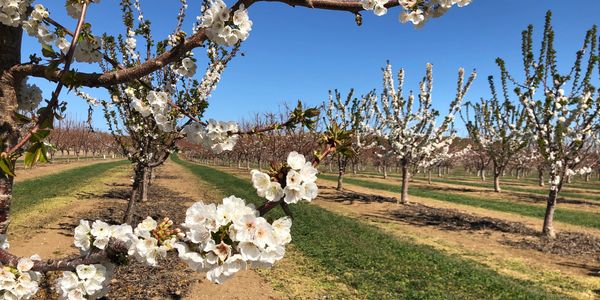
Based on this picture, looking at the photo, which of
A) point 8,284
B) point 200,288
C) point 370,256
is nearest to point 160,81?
point 200,288

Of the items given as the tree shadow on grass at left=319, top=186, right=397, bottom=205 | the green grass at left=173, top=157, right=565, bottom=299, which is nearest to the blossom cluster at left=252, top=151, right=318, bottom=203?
the green grass at left=173, top=157, right=565, bottom=299

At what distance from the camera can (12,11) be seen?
189 centimetres

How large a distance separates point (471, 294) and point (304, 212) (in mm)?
9041

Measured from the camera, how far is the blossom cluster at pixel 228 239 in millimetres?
1389

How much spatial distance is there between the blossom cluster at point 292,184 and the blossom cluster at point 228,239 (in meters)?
0.09

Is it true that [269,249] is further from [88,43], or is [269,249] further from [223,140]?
[88,43]

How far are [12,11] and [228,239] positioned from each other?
1584mm

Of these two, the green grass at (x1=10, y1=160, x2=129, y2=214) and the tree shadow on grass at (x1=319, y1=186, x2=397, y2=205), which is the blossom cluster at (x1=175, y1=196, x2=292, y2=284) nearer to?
the green grass at (x1=10, y1=160, x2=129, y2=214)

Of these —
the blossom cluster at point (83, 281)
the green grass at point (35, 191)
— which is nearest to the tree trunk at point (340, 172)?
the green grass at point (35, 191)

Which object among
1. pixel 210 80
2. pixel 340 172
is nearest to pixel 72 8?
pixel 210 80

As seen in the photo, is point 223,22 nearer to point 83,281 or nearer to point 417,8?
point 417,8

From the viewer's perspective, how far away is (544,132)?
13.6 metres

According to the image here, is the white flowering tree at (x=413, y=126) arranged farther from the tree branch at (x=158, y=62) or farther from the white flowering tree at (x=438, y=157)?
the tree branch at (x=158, y=62)

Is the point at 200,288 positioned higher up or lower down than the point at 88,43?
lower down
